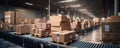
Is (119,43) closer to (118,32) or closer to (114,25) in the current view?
(118,32)

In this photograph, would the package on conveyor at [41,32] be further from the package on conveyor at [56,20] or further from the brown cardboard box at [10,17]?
the brown cardboard box at [10,17]

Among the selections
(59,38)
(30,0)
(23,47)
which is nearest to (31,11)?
(30,0)

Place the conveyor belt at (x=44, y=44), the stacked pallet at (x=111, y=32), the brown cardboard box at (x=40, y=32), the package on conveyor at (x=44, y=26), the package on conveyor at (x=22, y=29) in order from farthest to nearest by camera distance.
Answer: the package on conveyor at (x=22, y=29) < the package on conveyor at (x=44, y=26) < the brown cardboard box at (x=40, y=32) < the stacked pallet at (x=111, y=32) < the conveyor belt at (x=44, y=44)

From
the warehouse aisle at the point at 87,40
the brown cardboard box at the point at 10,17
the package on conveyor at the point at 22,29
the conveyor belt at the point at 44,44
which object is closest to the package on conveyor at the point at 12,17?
the brown cardboard box at the point at 10,17

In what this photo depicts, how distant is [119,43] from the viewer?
4.31 metres

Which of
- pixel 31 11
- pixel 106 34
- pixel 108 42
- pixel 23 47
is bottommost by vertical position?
pixel 23 47

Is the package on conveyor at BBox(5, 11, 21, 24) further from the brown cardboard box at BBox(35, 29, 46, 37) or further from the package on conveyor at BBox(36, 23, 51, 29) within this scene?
the brown cardboard box at BBox(35, 29, 46, 37)

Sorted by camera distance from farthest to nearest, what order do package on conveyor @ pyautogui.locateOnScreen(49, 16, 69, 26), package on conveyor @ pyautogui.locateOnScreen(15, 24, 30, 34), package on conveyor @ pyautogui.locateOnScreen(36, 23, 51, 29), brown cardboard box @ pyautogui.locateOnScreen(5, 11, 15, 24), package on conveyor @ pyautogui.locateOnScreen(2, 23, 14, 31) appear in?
1. brown cardboard box @ pyautogui.locateOnScreen(5, 11, 15, 24)
2. package on conveyor @ pyautogui.locateOnScreen(2, 23, 14, 31)
3. package on conveyor @ pyautogui.locateOnScreen(15, 24, 30, 34)
4. package on conveyor @ pyautogui.locateOnScreen(36, 23, 51, 29)
5. package on conveyor @ pyautogui.locateOnScreen(49, 16, 69, 26)

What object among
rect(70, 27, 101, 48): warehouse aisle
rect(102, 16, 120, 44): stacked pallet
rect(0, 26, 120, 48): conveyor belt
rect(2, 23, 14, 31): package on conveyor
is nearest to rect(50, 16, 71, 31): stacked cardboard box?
rect(0, 26, 120, 48): conveyor belt

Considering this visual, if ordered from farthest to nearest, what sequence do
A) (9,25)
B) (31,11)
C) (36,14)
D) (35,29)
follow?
(36,14), (31,11), (9,25), (35,29)

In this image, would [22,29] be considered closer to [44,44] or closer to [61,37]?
[44,44]

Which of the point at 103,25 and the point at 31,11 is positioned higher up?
the point at 31,11

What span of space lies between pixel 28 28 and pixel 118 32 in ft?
→ 17.6

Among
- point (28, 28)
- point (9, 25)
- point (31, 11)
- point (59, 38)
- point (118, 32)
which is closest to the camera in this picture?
point (59, 38)
